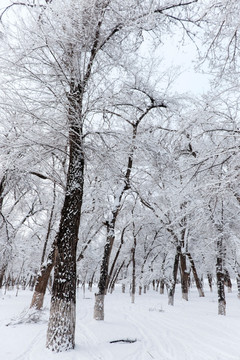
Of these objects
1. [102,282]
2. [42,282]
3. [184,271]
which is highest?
[184,271]

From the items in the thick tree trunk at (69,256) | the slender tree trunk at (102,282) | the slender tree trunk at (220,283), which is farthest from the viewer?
the slender tree trunk at (220,283)

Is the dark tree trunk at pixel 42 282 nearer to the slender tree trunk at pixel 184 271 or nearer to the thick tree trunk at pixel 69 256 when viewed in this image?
the thick tree trunk at pixel 69 256

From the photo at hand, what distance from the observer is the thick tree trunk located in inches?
194

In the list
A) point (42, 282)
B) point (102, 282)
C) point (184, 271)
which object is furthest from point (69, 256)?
point (184, 271)

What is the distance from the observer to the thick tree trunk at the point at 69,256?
4.93 metres

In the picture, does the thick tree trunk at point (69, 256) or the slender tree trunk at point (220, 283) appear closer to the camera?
the thick tree trunk at point (69, 256)

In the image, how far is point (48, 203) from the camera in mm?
16938

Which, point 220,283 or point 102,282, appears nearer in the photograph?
point 102,282

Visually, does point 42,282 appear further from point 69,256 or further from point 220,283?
point 220,283

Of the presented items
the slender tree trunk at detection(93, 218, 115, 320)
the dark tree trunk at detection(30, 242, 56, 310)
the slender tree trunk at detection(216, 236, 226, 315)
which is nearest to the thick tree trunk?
Result: the slender tree trunk at detection(93, 218, 115, 320)

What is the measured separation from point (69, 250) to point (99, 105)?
12.3 feet

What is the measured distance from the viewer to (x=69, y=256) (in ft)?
17.5

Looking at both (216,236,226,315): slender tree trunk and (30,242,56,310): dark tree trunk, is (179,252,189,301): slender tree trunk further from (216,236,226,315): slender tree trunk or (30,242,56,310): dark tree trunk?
(30,242,56,310): dark tree trunk

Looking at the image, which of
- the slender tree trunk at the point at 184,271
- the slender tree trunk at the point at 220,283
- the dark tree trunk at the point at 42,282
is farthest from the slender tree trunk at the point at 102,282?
the slender tree trunk at the point at 184,271
